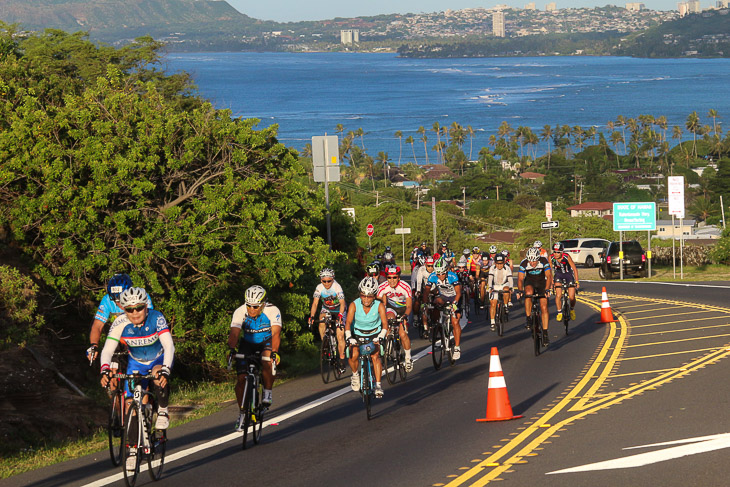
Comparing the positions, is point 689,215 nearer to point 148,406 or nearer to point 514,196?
point 514,196

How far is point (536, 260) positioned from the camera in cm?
1900

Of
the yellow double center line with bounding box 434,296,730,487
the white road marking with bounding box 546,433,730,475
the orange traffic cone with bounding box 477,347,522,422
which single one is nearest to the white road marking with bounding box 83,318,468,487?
the orange traffic cone with bounding box 477,347,522,422

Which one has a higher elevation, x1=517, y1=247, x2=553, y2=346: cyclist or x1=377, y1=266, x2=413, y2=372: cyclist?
x1=377, y1=266, x2=413, y2=372: cyclist

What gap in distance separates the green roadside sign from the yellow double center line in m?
28.8

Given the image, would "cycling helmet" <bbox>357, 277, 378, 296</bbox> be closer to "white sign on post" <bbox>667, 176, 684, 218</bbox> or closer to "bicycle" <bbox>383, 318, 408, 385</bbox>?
"bicycle" <bbox>383, 318, 408, 385</bbox>

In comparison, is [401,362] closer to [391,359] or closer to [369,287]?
[391,359]

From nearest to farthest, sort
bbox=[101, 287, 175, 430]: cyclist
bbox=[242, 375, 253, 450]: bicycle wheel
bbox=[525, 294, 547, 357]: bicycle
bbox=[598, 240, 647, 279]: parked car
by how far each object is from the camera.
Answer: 1. bbox=[101, 287, 175, 430]: cyclist
2. bbox=[242, 375, 253, 450]: bicycle wheel
3. bbox=[525, 294, 547, 357]: bicycle
4. bbox=[598, 240, 647, 279]: parked car

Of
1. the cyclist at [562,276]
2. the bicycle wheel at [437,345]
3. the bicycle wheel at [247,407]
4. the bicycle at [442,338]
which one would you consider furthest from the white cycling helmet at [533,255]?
the bicycle wheel at [247,407]

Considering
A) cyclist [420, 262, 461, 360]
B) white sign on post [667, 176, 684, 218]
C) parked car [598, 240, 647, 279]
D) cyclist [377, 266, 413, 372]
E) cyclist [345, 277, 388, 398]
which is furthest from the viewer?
parked car [598, 240, 647, 279]

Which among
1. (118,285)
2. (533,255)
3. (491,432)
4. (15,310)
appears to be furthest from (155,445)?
(533,255)

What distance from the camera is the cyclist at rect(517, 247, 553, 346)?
18.9 metres

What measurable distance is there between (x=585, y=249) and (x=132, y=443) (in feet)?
160

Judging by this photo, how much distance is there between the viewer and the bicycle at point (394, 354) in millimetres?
14942

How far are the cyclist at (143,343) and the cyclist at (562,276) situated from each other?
13.9 metres
